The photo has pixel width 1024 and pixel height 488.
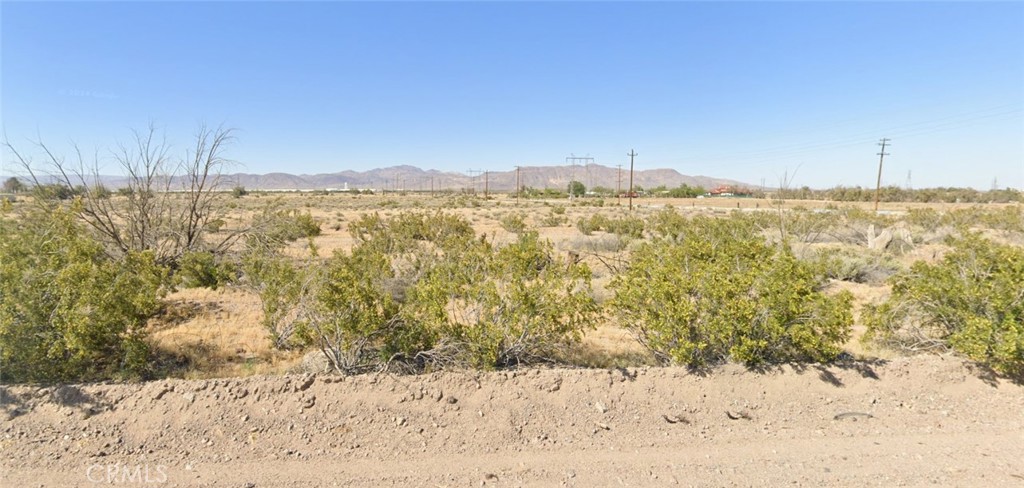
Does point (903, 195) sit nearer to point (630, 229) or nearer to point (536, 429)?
point (630, 229)

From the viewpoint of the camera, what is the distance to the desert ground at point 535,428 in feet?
13.3

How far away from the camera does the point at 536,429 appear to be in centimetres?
472

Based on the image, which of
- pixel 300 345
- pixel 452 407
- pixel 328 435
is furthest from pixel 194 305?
pixel 452 407

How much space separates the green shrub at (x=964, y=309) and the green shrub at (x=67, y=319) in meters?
9.16

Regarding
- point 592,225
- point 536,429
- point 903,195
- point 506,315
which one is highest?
point 903,195

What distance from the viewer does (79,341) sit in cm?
479

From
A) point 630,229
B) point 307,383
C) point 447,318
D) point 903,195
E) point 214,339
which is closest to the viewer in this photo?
point 307,383

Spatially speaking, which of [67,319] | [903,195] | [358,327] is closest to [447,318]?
[358,327]

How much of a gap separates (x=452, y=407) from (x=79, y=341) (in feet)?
12.8

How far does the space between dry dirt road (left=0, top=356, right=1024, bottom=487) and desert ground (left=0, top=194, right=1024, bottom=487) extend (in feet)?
0.05

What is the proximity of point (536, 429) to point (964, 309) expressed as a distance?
18.5 feet

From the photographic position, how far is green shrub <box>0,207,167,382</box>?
4.82 meters

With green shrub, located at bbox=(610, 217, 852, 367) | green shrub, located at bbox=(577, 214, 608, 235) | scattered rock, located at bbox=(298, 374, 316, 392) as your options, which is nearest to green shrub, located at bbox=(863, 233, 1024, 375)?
green shrub, located at bbox=(610, 217, 852, 367)

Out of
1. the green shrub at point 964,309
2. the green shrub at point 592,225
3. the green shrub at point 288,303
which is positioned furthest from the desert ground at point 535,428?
the green shrub at point 592,225
